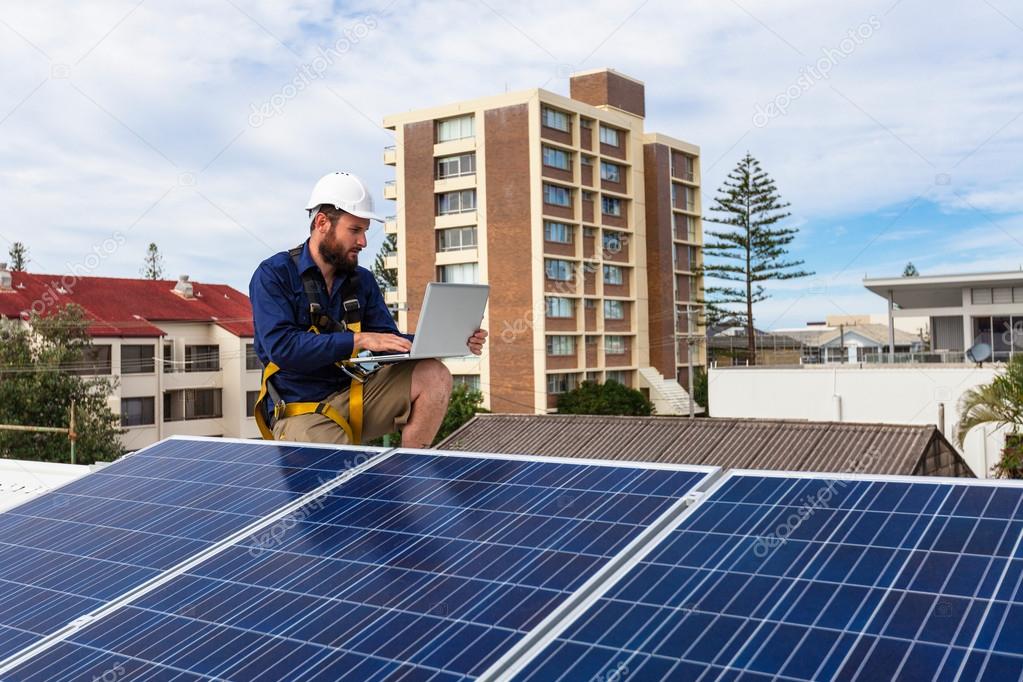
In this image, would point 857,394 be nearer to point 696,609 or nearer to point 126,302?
point 696,609

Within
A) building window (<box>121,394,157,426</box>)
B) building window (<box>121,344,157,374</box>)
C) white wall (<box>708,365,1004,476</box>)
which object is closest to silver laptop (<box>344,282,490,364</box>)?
white wall (<box>708,365,1004,476</box>)

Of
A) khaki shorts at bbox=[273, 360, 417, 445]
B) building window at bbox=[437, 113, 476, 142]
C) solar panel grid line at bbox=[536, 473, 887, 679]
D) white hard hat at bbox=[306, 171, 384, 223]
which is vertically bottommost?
solar panel grid line at bbox=[536, 473, 887, 679]

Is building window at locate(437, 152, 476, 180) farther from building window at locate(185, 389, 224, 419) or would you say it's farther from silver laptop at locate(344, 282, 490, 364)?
silver laptop at locate(344, 282, 490, 364)

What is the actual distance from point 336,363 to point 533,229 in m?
49.5

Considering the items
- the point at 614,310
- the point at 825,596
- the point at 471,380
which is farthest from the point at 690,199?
the point at 825,596

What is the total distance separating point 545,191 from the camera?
5528 cm

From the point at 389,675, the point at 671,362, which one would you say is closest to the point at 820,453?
the point at 389,675

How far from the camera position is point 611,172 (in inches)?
2445

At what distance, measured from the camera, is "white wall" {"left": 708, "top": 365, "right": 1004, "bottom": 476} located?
31.0 meters

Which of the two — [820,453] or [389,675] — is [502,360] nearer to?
[820,453]

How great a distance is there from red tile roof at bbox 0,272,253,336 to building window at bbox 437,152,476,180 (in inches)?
580

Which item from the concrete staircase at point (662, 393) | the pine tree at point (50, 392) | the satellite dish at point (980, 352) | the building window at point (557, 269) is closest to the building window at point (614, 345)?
the concrete staircase at point (662, 393)

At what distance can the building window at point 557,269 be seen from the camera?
181 feet

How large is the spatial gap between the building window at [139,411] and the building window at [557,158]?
24735 mm
